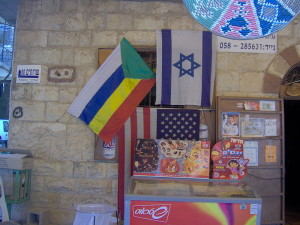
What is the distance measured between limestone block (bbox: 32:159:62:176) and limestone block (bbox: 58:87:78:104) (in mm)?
1061

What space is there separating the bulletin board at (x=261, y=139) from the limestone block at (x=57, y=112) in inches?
101

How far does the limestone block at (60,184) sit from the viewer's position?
18.5 ft

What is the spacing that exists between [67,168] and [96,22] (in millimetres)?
2540

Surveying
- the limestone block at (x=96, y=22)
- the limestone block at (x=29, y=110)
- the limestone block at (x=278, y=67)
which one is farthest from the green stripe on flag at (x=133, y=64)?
the limestone block at (x=278, y=67)

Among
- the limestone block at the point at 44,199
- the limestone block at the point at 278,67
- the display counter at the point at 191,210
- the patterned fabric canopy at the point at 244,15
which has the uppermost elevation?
the limestone block at the point at 278,67

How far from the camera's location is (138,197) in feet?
9.79

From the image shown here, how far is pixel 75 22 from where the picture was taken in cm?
581

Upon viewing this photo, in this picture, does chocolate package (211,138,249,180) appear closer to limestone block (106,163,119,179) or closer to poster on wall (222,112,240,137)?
poster on wall (222,112,240,137)

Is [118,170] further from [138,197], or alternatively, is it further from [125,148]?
[138,197]

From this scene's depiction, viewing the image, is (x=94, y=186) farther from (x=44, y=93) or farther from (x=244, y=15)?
(x=244, y=15)

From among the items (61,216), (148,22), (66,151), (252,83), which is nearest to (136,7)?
(148,22)

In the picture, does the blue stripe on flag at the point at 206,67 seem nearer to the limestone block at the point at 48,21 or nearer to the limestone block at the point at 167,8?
the limestone block at the point at 167,8

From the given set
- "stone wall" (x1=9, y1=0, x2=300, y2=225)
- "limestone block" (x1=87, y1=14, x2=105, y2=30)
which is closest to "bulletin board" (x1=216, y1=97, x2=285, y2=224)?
"stone wall" (x1=9, y1=0, x2=300, y2=225)

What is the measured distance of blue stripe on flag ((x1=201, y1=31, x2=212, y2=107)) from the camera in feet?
18.1
